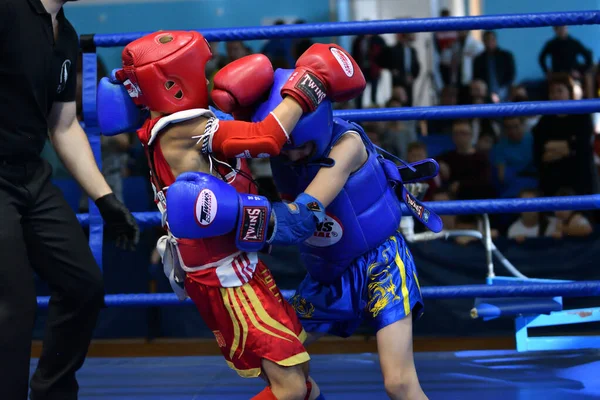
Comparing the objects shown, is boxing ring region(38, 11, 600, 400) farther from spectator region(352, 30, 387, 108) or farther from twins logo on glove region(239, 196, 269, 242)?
spectator region(352, 30, 387, 108)

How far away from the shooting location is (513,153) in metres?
4.96

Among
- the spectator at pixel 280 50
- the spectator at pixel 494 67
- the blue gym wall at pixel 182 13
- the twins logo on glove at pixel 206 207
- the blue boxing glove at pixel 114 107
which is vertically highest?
the blue boxing glove at pixel 114 107

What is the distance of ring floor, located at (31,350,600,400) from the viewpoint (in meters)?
2.72

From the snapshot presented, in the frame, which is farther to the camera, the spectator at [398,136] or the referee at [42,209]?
the spectator at [398,136]

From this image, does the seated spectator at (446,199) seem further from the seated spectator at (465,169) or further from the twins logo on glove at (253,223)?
the twins logo on glove at (253,223)

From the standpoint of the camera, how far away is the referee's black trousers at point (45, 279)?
199 cm

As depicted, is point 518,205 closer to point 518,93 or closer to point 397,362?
point 397,362

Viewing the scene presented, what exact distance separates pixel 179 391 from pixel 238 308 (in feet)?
3.61

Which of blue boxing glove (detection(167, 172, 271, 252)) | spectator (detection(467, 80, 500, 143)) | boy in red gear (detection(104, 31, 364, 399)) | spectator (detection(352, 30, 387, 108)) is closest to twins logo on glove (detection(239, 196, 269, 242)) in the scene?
blue boxing glove (detection(167, 172, 271, 252))

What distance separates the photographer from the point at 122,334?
3.76m

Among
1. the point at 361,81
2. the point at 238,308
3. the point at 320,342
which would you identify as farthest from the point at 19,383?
the point at 320,342

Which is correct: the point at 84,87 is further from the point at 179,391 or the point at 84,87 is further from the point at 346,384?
the point at 346,384

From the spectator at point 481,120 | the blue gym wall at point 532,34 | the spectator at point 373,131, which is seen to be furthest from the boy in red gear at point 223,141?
the blue gym wall at point 532,34

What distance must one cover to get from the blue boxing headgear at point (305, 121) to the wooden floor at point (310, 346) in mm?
1883
